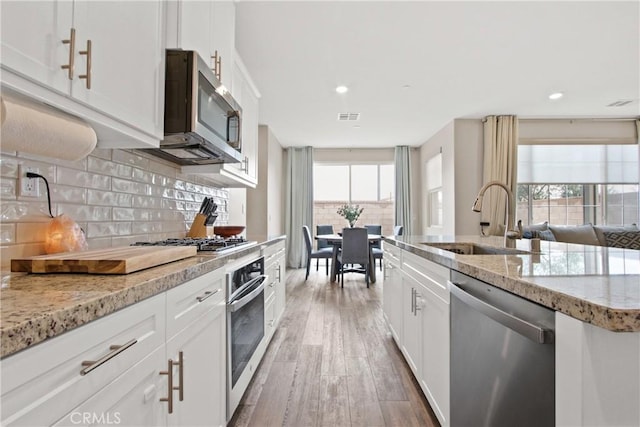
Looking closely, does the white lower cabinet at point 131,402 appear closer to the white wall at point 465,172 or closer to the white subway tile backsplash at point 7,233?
the white subway tile backsplash at point 7,233

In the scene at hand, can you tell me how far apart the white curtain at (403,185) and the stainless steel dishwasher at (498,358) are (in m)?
5.60

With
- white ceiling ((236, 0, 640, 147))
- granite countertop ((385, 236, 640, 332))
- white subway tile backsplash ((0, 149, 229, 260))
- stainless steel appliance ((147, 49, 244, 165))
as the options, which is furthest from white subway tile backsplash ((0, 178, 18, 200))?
white ceiling ((236, 0, 640, 147))

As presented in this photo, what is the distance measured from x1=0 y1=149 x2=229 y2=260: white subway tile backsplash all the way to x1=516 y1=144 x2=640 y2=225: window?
17.3ft

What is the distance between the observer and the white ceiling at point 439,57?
7.88ft

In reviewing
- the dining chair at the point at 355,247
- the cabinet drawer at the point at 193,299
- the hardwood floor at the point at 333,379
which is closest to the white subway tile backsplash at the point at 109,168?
the cabinet drawer at the point at 193,299

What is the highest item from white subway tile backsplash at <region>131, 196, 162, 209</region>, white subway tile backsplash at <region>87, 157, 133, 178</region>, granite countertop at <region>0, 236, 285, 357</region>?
white subway tile backsplash at <region>87, 157, 133, 178</region>

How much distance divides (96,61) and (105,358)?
0.85 metres

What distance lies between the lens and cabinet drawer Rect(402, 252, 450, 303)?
1.34m

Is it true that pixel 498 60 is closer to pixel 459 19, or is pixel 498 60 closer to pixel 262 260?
pixel 459 19

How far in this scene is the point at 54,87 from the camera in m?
0.83

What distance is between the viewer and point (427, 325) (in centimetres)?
160

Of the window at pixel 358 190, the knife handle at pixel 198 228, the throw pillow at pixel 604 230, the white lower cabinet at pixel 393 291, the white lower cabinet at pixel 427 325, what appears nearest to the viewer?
the white lower cabinet at pixel 427 325

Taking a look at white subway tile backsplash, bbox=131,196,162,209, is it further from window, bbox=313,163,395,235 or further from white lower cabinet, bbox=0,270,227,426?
window, bbox=313,163,395,235

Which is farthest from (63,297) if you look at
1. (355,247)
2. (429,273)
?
(355,247)
